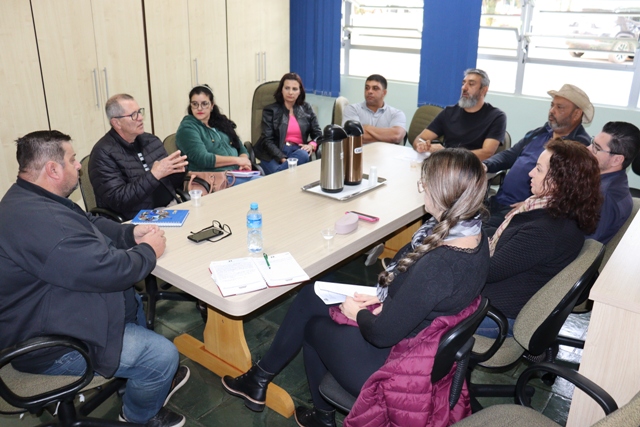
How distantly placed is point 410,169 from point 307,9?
323 cm

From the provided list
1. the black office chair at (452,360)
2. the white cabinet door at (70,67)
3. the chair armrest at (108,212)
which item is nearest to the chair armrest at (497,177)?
the black office chair at (452,360)

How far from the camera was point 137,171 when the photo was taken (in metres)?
3.00

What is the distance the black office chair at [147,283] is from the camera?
2.82 meters

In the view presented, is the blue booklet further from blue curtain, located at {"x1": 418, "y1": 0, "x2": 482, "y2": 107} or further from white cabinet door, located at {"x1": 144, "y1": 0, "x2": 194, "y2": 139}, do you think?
blue curtain, located at {"x1": 418, "y1": 0, "x2": 482, "y2": 107}

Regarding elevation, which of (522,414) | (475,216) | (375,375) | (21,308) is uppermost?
(475,216)

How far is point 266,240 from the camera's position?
7.67 ft

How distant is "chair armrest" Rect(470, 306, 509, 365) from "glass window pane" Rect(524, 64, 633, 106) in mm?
3824

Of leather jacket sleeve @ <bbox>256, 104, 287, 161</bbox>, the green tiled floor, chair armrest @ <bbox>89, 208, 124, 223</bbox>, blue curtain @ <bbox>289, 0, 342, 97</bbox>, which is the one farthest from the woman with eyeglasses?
Answer: blue curtain @ <bbox>289, 0, 342, 97</bbox>

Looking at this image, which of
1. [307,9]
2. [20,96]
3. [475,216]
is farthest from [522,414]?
[307,9]

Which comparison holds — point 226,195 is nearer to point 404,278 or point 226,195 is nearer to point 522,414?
point 404,278

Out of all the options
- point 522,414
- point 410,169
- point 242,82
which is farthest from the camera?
point 242,82

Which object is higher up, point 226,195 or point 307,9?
point 307,9

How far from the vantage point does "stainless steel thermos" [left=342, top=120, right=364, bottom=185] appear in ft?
9.67

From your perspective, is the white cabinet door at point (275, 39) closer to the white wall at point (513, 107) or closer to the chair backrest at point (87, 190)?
the white wall at point (513, 107)
